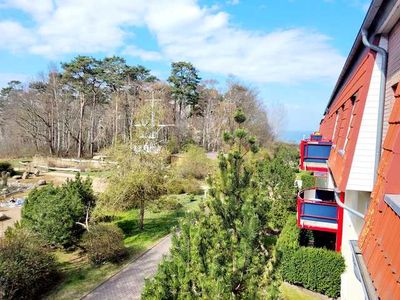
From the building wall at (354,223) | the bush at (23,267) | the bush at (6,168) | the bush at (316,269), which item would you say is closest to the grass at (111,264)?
the bush at (23,267)

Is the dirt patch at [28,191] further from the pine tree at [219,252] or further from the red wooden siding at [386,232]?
the red wooden siding at [386,232]

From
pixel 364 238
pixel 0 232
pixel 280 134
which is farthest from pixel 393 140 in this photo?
pixel 280 134

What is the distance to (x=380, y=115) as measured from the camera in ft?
20.4

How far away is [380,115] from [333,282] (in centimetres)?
658

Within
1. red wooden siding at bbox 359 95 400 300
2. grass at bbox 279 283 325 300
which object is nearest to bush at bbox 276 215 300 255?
grass at bbox 279 283 325 300

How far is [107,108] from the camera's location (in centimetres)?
5256

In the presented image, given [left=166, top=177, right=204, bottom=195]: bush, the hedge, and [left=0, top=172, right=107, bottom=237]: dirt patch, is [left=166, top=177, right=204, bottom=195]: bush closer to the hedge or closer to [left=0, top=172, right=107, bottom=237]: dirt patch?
[left=0, top=172, right=107, bottom=237]: dirt patch

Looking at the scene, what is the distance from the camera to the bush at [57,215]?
15.2 metres

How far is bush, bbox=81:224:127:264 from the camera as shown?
14.3m

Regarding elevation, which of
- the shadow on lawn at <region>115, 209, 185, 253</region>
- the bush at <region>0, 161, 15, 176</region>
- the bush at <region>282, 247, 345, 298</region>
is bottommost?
the shadow on lawn at <region>115, 209, 185, 253</region>

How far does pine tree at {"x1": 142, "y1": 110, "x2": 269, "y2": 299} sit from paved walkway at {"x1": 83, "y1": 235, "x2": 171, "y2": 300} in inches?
229

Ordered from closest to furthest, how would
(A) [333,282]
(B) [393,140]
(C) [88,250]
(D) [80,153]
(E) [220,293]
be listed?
(B) [393,140] → (E) [220,293] → (A) [333,282] → (C) [88,250] → (D) [80,153]

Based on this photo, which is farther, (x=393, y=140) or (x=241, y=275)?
(x=241, y=275)

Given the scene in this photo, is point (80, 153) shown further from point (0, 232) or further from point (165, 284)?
point (165, 284)
